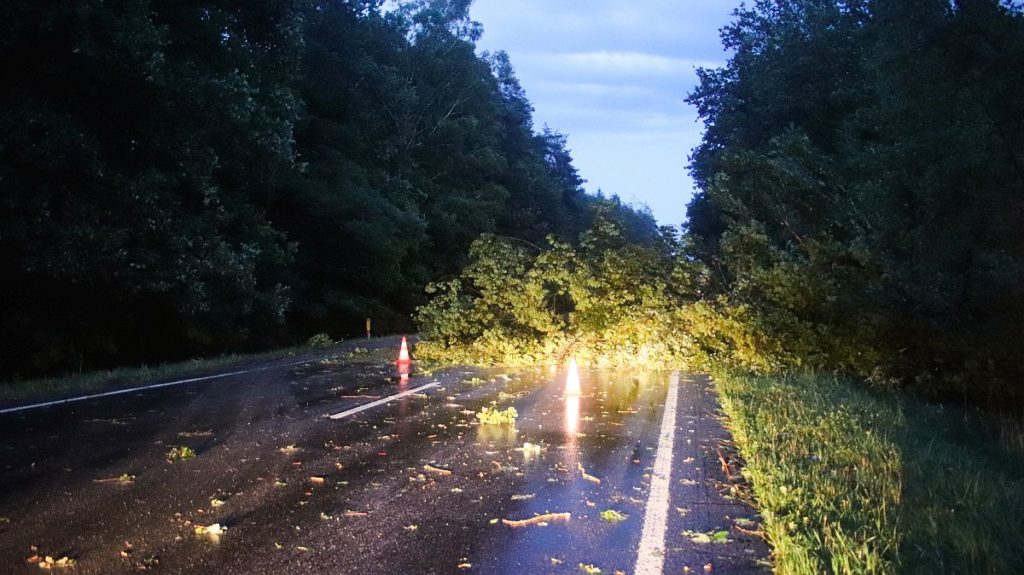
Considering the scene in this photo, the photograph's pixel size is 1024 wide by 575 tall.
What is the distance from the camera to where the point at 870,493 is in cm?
561

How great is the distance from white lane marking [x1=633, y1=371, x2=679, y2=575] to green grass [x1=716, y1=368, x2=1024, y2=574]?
66 centimetres

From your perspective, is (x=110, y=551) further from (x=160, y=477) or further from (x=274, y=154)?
(x=274, y=154)

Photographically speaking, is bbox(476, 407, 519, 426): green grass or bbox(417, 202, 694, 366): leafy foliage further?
bbox(417, 202, 694, 366): leafy foliage

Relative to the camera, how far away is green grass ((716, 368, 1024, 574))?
173 inches

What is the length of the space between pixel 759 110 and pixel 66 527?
30.8 m

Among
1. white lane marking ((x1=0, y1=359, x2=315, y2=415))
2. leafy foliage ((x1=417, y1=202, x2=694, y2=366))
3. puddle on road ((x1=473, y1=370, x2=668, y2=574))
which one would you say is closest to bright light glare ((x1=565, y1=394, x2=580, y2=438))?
puddle on road ((x1=473, y1=370, x2=668, y2=574))

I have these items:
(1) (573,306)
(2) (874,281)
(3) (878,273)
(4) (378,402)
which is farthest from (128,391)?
(3) (878,273)

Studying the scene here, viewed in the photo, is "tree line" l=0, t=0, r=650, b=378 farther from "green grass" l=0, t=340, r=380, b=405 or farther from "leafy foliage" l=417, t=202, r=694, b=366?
"leafy foliage" l=417, t=202, r=694, b=366

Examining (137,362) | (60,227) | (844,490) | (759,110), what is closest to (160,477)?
(844,490)

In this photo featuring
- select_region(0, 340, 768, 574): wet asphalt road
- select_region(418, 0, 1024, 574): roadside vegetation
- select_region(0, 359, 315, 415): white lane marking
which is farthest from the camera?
select_region(418, 0, 1024, 574): roadside vegetation

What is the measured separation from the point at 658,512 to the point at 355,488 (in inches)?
92.5

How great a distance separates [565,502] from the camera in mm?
5891

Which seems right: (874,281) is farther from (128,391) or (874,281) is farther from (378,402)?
(128,391)

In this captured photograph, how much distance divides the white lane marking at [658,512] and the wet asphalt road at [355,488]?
0.06m
